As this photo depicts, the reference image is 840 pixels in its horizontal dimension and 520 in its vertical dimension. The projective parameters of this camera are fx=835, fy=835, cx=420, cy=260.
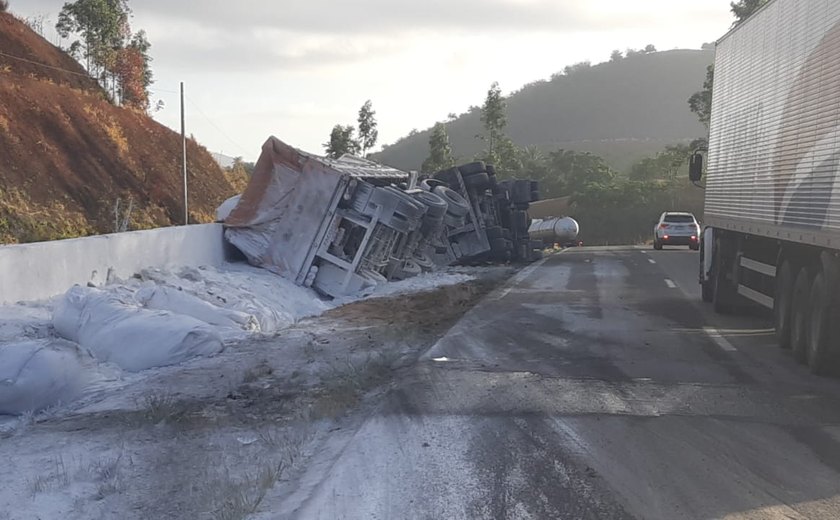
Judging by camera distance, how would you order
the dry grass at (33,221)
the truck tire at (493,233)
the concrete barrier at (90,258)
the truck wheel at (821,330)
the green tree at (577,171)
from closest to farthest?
the truck wheel at (821,330), the concrete barrier at (90,258), the dry grass at (33,221), the truck tire at (493,233), the green tree at (577,171)

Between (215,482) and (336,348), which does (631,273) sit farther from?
(215,482)

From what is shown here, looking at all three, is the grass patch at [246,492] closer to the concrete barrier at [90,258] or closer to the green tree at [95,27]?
the concrete barrier at [90,258]

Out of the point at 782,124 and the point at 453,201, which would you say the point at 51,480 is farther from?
the point at 453,201

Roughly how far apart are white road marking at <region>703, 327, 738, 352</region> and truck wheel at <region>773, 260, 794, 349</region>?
0.62m

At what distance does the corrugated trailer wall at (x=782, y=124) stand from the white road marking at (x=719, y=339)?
1.62 meters

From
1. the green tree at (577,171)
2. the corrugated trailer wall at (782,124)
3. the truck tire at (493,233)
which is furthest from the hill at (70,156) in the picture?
the green tree at (577,171)

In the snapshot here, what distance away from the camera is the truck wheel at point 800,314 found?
1001 centimetres

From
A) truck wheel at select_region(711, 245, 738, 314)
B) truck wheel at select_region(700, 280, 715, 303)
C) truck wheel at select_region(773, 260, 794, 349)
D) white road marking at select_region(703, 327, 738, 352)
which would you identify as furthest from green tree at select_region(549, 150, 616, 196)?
truck wheel at select_region(773, 260, 794, 349)

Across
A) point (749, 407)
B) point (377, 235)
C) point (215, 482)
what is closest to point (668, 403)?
point (749, 407)

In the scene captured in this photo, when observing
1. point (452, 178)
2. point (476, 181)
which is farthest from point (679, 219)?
point (452, 178)

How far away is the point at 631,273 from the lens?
966 inches

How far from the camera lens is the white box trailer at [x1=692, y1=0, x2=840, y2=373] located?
888cm

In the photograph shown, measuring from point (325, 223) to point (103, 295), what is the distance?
785 centimetres

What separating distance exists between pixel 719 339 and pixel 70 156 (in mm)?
29608
